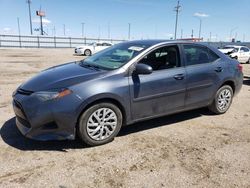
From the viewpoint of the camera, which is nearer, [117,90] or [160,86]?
[117,90]

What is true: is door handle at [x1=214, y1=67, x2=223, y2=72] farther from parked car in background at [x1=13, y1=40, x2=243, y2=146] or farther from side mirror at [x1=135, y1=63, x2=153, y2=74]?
side mirror at [x1=135, y1=63, x2=153, y2=74]

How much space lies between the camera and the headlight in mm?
3611

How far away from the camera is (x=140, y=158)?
12.0 feet

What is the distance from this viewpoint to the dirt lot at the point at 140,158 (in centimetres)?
311

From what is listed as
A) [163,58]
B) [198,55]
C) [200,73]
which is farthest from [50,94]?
[198,55]

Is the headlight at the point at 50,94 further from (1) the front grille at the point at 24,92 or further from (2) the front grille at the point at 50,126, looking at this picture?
(2) the front grille at the point at 50,126

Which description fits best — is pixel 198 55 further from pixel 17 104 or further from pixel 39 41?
pixel 39 41

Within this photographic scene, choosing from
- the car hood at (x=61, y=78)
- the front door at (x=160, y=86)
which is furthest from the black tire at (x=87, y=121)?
the car hood at (x=61, y=78)

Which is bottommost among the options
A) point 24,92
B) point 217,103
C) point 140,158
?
point 140,158

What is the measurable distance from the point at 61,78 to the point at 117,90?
864 mm

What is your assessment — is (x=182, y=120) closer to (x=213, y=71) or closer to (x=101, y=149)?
(x=213, y=71)

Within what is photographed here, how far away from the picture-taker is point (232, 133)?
4707 mm

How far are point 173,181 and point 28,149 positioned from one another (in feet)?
6.94

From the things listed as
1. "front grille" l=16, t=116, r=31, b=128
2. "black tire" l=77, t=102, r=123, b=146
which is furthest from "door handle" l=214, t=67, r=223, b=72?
"front grille" l=16, t=116, r=31, b=128
